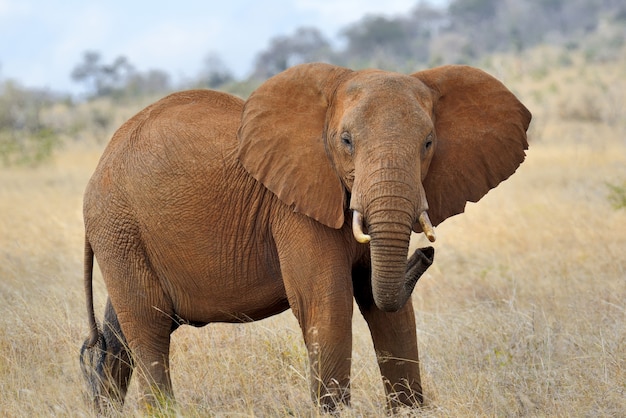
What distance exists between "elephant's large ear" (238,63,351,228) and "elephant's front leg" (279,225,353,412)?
21 cm

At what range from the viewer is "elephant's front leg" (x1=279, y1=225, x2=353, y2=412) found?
468 centimetres

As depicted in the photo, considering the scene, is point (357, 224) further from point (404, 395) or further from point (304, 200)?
point (404, 395)

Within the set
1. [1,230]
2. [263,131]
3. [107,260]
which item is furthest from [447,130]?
[1,230]

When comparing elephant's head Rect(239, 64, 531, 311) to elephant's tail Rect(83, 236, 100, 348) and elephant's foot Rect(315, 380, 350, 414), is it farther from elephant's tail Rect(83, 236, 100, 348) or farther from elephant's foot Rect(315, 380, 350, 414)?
elephant's tail Rect(83, 236, 100, 348)

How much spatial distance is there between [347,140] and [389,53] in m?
47.1

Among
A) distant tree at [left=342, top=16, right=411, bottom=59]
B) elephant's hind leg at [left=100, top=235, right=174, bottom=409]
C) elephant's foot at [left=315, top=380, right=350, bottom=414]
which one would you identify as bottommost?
elephant's foot at [left=315, top=380, right=350, bottom=414]

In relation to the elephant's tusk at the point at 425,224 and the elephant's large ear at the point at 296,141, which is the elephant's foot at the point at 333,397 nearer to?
the elephant's large ear at the point at 296,141

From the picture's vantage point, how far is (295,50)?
55531 millimetres

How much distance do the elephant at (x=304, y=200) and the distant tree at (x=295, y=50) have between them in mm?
45758

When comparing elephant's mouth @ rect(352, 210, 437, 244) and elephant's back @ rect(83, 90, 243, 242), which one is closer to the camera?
elephant's mouth @ rect(352, 210, 437, 244)

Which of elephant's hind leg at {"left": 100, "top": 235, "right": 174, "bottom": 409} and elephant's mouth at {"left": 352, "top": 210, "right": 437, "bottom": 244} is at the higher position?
elephant's mouth at {"left": 352, "top": 210, "right": 437, "bottom": 244}

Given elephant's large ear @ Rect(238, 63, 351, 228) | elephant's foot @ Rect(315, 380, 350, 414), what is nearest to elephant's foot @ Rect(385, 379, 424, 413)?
elephant's foot @ Rect(315, 380, 350, 414)

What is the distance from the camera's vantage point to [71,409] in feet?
18.2

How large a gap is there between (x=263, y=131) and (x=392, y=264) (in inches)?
39.4
